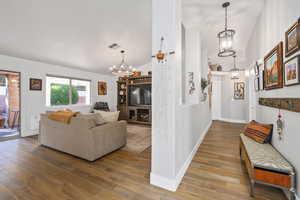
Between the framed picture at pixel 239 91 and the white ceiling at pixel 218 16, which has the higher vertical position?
the white ceiling at pixel 218 16

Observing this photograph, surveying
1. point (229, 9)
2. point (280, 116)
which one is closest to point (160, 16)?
point (229, 9)

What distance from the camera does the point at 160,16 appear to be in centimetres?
170

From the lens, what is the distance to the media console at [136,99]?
5.85 metres

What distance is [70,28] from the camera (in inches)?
120

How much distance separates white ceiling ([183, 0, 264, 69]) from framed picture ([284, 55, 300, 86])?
166cm

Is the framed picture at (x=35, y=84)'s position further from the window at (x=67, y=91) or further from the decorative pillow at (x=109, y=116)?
the decorative pillow at (x=109, y=116)

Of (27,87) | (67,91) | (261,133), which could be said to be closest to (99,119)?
(261,133)

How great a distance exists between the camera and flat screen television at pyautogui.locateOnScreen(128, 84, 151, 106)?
5.86 meters

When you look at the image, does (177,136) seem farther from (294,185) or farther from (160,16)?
(160,16)

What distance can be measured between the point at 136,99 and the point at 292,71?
517 cm

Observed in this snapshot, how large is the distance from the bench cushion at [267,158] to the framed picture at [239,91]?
4606 mm

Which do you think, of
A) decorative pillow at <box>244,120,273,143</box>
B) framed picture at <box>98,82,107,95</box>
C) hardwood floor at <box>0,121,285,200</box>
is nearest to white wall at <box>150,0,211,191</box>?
hardwood floor at <box>0,121,285,200</box>

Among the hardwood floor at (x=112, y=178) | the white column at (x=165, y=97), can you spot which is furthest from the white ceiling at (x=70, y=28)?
the hardwood floor at (x=112, y=178)

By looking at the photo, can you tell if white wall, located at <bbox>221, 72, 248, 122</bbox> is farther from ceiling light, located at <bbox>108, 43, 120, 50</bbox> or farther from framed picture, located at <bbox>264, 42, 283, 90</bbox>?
ceiling light, located at <bbox>108, 43, 120, 50</bbox>
